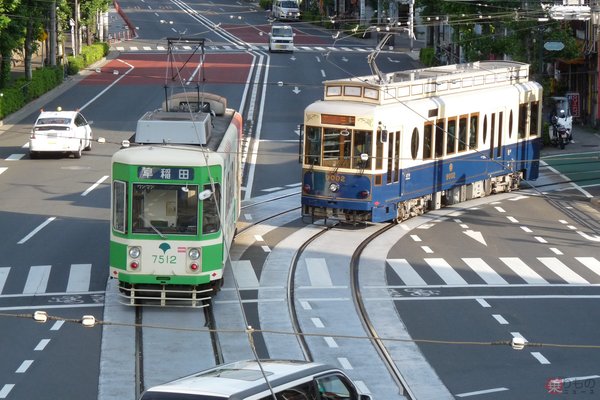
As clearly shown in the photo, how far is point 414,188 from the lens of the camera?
3428cm

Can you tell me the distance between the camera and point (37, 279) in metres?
27.6

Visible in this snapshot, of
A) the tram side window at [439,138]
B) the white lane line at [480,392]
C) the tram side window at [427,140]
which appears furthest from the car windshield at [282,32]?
the white lane line at [480,392]

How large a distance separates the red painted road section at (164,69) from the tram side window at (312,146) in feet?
110

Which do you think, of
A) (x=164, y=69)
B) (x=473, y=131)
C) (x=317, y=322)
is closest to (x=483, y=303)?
(x=317, y=322)

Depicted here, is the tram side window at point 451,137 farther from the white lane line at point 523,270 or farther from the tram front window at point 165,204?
the tram front window at point 165,204

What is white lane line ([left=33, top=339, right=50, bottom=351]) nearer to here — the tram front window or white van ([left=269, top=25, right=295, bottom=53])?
the tram front window

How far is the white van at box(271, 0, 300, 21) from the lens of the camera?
356ft

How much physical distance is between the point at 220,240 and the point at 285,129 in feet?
98.9

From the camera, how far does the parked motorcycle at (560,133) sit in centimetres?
5059

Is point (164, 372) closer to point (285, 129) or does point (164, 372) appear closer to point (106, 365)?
point (106, 365)

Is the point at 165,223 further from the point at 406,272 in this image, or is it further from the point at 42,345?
the point at 406,272

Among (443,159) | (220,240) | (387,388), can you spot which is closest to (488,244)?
(443,159)

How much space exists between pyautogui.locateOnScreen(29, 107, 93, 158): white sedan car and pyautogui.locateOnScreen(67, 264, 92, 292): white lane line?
16.4 metres

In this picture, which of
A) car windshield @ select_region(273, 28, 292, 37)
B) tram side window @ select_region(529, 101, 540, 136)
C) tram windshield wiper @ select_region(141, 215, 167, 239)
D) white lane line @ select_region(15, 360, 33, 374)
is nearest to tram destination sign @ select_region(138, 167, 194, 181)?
tram windshield wiper @ select_region(141, 215, 167, 239)
